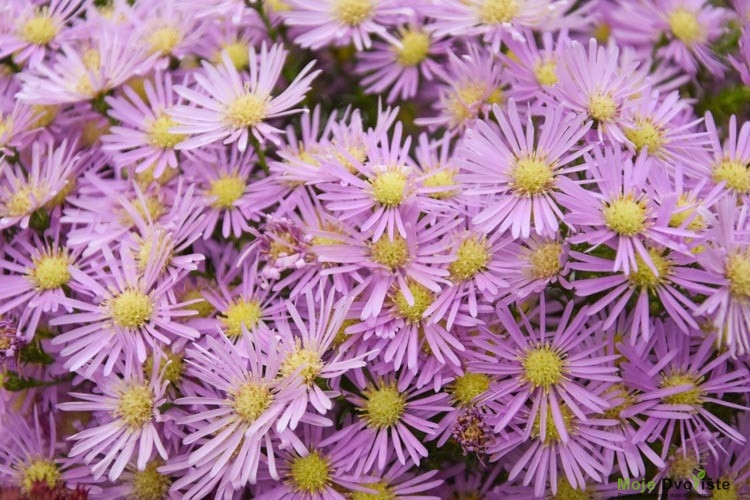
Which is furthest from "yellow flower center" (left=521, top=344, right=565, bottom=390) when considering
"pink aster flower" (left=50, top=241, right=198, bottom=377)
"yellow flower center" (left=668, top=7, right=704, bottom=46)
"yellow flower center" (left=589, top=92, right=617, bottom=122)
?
"yellow flower center" (left=668, top=7, right=704, bottom=46)

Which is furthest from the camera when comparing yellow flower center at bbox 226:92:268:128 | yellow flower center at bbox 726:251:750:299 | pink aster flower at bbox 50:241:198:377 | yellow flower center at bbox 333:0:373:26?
yellow flower center at bbox 333:0:373:26

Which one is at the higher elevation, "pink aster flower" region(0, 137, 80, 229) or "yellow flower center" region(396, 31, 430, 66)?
"yellow flower center" region(396, 31, 430, 66)

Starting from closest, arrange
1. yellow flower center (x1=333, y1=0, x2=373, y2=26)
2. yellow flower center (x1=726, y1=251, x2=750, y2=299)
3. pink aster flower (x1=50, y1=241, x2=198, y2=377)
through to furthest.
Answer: yellow flower center (x1=726, y1=251, x2=750, y2=299), pink aster flower (x1=50, y1=241, x2=198, y2=377), yellow flower center (x1=333, y1=0, x2=373, y2=26)

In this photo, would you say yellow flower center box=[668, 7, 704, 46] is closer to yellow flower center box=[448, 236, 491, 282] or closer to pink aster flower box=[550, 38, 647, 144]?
pink aster flower box=[550, 38, 647, 144]

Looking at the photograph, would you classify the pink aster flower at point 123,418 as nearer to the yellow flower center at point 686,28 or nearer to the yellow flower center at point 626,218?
the yellow flower center at point 626,218

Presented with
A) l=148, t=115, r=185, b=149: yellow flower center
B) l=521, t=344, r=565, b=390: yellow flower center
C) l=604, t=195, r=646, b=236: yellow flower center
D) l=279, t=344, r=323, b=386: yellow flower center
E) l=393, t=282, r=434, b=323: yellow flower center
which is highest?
l=148, t=115, r=185, b=149: yellow flower center

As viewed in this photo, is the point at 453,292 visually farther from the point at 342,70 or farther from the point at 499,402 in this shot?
the point at 342,70

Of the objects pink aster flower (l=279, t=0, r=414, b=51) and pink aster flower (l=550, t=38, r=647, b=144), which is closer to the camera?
pink aster flower (l=550, t=38, r=647, b=144)

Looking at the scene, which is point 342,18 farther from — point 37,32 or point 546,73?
point 37,32
